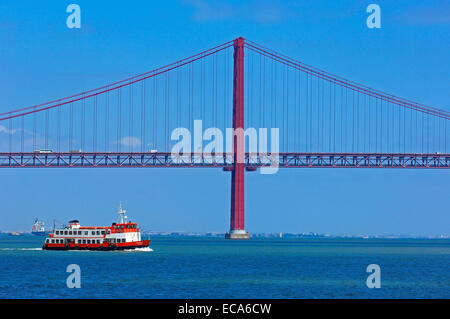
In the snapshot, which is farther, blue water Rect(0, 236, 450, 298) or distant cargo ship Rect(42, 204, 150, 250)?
distant cargo ship Rect(42, 204, 150, 250)

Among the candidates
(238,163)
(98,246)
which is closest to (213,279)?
(98,246)

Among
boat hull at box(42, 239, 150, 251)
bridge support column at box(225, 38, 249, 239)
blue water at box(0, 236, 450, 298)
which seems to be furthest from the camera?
bridge support column at box(225, 38, 249, 239)

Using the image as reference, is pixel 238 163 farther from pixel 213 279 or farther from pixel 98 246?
pixel 213 279

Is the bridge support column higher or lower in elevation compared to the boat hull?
higher

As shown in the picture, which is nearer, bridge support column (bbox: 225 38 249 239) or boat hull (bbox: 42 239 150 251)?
boat hull (bbox: 42 239 150 251)

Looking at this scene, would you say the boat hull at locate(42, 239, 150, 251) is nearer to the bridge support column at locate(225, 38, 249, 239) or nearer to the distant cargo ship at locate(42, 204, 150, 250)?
the distant cargo ship at locate(42, 204, 150, 250)

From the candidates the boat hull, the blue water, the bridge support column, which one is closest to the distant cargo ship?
the boat hull

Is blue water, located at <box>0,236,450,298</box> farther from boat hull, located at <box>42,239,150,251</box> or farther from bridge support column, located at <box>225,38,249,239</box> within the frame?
bridge support column, located at <box>225,38,249,239</box>

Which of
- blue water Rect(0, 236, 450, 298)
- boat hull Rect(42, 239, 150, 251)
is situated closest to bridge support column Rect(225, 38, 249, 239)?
boat hull Rect(42, 239, 150, 251)

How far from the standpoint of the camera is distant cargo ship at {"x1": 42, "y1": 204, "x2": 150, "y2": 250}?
8806 cm

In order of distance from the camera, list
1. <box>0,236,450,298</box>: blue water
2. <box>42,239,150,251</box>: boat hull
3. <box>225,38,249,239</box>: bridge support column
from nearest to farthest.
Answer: <box>0,236,450,298</box>: blue water
<box>42,239,150,251</box>: boat hull
<box>225,38,249,239</box>: bridge support column

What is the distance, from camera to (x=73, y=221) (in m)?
90.4

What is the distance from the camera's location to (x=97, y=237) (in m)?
88.6
